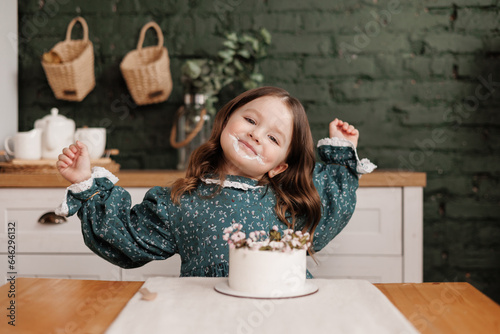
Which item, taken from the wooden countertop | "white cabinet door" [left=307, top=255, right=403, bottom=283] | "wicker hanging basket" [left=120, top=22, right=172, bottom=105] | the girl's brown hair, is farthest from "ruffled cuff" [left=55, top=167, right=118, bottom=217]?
"wicker hanging basket" [left=120, top=22, right=172, bottom=105]

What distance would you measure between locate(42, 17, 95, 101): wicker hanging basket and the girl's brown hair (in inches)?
43.4

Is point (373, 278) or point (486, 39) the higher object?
point (486, 39)

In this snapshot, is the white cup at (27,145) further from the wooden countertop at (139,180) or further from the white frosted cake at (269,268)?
the white frosted cake at (269,268)

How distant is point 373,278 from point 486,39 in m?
1.14

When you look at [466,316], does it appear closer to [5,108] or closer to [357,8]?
[357,8]

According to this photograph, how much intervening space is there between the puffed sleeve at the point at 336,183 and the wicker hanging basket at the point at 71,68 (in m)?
1.25

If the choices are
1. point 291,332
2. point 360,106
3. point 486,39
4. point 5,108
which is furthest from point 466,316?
point 5,108

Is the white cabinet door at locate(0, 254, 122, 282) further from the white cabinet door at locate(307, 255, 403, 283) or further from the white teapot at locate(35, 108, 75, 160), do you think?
the white cabinet door at locate(307, 255, 403, 283)

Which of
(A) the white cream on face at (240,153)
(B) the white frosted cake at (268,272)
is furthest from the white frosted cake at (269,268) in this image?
(A) the white cream on face at (240,153)

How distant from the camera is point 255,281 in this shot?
76cm

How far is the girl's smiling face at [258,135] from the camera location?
117cm

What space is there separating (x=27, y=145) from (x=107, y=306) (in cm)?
140

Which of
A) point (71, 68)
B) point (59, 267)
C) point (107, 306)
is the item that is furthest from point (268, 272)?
point (71, 68)

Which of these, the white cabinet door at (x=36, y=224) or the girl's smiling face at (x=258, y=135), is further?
the white cabinet door at (x=36, y=224)
